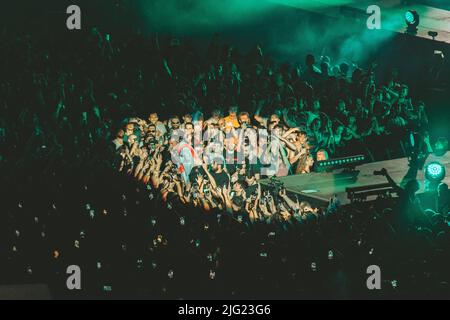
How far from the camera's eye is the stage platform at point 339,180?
4.86 m

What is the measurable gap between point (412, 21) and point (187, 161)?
1.82 metres

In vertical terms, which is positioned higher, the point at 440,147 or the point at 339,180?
the point at 440,147

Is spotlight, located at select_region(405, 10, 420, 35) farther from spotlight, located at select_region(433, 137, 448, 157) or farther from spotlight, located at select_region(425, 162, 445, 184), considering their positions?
spotlight, located at select_region(425, 162, 445, 184)

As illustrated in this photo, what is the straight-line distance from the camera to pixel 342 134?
5.04m

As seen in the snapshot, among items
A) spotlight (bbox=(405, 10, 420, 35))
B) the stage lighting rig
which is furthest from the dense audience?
spotlight (bbox=(405, 10, 420, 35))

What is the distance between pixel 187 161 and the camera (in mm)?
5098

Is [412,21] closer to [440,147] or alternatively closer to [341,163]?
[440,147]

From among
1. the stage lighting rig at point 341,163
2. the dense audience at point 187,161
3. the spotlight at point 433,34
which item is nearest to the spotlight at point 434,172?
the dense audience at point 187,161

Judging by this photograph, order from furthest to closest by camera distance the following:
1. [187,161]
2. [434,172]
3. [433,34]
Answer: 1. [187,161]
2. [433,34]
3. [434,172]

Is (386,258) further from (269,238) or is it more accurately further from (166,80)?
(166,80)

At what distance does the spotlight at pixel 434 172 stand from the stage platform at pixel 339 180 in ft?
0.11

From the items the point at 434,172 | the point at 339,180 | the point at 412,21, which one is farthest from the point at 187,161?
the point at 412,21

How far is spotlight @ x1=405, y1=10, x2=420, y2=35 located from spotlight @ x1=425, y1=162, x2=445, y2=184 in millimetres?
915

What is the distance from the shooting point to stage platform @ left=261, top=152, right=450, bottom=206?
4863 mm
